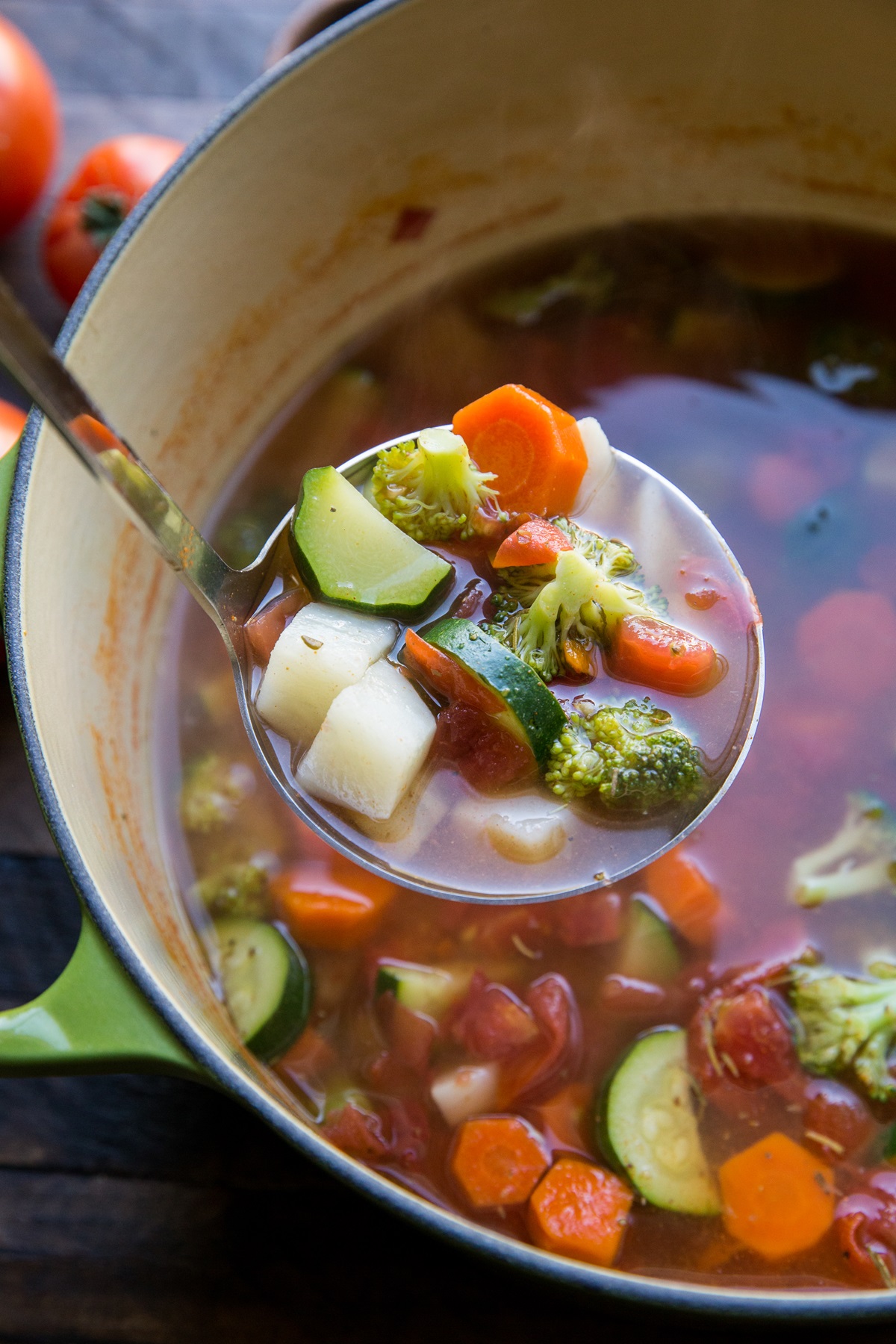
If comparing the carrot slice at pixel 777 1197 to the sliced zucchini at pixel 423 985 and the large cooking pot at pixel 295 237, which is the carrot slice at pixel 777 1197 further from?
the large cooking pot at pixel 295 237

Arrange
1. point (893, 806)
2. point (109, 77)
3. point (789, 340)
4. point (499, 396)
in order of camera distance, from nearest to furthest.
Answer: point (499, 396)
point (893, 806)
point (789, 340)
point (109, 77)

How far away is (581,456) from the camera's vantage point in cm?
175

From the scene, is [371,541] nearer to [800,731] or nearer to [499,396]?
[499,396]

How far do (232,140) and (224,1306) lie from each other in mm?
2066

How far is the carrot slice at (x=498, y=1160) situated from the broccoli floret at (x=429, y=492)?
39.7 inches

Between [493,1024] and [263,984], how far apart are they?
1.37 feet

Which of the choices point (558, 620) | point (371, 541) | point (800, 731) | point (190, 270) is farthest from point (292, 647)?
point (800, 731)

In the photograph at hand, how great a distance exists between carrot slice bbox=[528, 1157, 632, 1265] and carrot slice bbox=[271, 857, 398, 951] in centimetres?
53

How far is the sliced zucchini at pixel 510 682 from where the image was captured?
143 cm

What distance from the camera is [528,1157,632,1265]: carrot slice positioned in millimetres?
1657

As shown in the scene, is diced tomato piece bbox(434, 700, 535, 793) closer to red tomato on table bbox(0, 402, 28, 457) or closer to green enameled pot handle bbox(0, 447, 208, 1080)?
green enameled pot handle bbox(0, 447, 208, 1080)

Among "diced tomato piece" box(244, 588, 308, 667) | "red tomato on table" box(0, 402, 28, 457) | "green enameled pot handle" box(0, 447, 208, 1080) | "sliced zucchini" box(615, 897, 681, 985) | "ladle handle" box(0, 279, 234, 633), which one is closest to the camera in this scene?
"ladle handle" box(0, 279, 234, 633)

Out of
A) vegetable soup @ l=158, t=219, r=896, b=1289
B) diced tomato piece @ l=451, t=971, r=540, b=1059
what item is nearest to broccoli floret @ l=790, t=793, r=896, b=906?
vegetable soup @ l=158, t=219, r=896, b=1289

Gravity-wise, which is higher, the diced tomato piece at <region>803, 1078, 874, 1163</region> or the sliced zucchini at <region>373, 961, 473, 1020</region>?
the sliced zucchini at <region>373, 961, 473, 1020</region>
